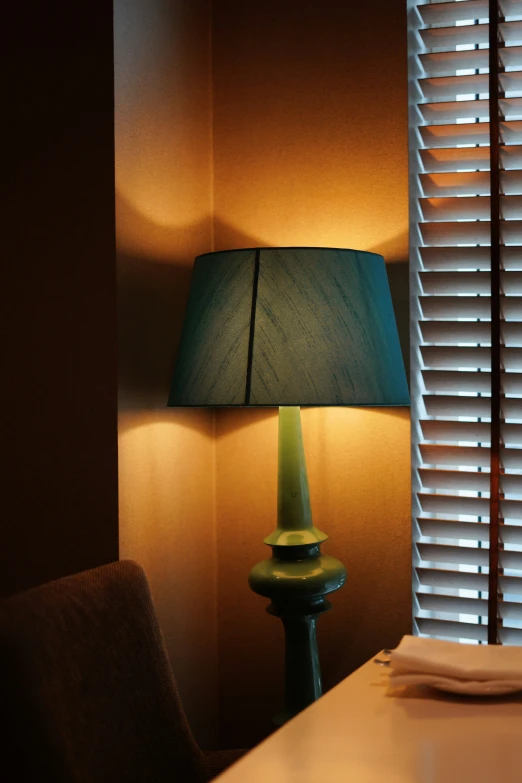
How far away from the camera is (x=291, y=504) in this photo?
72.3 inches

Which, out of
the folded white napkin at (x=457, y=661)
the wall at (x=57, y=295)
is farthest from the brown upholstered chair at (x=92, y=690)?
the wall at (x=57, y=295)

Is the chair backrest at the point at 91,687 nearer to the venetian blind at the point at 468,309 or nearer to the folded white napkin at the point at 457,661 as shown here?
the folded white napkin at the point at 457,661

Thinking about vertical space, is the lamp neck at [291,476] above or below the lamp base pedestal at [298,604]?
above

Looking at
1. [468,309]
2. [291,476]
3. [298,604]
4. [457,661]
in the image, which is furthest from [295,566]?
[468,309]

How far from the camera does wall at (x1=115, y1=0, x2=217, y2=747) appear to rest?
186cm

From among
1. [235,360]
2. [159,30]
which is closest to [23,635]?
[235,360]

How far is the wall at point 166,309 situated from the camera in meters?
1.86

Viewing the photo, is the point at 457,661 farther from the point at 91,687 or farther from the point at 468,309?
the point at 468,309

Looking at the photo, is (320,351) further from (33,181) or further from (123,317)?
(33,181)

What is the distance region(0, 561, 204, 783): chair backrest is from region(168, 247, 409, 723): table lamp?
0.43 meters

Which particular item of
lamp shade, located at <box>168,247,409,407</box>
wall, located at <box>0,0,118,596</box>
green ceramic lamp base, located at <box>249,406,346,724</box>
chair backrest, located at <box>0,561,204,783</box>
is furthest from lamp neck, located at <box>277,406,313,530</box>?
chair backrest, located at <box>0,561,204,783</box>

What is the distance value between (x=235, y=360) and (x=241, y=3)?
1.00 m

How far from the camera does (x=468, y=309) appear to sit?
6.76ft

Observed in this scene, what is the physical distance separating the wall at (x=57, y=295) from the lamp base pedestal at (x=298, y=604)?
325mm
